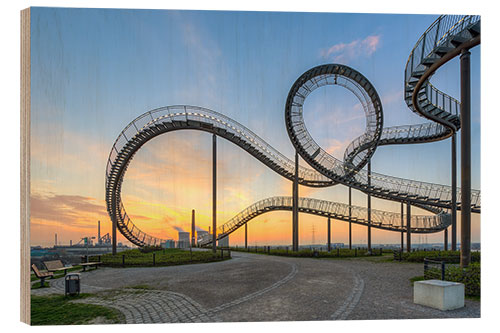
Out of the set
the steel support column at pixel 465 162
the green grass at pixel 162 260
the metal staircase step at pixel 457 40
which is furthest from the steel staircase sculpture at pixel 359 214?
the metal staircase step at pixel 457 40

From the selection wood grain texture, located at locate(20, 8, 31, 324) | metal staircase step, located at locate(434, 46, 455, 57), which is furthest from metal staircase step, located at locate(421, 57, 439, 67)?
wood grain texture, located at locate(20, 8, 31, 324)

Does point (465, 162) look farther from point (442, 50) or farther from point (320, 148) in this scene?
point (320, 148)

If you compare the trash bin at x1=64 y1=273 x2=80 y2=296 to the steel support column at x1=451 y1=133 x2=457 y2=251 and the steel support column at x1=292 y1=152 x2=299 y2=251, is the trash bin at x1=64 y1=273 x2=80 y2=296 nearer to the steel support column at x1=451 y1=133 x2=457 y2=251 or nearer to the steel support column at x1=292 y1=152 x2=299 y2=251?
the steel support column at x1=292 y1=152 x2=299 y2=251

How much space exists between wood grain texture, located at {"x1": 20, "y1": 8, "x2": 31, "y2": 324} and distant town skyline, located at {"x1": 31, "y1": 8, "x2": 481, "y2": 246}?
0.25 metres

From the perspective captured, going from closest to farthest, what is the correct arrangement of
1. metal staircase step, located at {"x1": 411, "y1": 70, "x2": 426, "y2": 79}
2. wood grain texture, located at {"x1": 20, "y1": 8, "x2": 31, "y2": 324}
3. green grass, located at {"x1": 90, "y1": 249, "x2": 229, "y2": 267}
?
wood grain texture, located at {"x1": 20, "y1": 8, "x2": 31, "y2": 324}
metal staircase step, located at {"x1": 411, "y1": 70, "x2": 426, "y2": 79}
green grass, located at {"x1": 90, "y1": 249, "x2": 229, "y2": 267}

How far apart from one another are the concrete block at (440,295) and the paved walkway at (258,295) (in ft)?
0.56

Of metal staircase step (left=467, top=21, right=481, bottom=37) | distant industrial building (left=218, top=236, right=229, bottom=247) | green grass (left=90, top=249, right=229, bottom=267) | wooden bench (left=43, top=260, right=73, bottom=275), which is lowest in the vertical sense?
distant industrial building (left=218, top=236, right=229, bottom=247)

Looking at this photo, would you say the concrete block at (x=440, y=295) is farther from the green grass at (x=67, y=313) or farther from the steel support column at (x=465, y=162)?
the green grass at (x=67, y=313)

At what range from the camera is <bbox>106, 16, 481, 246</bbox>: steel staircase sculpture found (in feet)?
58.2

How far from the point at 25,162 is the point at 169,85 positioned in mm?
5719

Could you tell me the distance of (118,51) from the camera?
1246 cm
